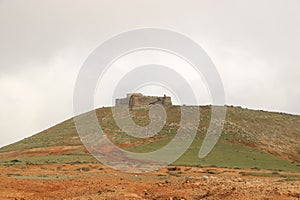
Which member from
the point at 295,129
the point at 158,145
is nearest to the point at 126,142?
the point at 158,145

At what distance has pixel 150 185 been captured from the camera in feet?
71.3

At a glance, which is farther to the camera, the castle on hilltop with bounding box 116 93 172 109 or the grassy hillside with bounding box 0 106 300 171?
the castle on hilltop with bounding box 116 93 172 109

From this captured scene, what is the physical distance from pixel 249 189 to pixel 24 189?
37.7ft

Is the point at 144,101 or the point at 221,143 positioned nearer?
the point at 221,143

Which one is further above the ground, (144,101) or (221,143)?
(144,101)

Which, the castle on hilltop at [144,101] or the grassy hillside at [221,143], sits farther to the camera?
the castle on hilltop at [144,101]

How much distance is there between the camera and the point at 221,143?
55156 millimetres

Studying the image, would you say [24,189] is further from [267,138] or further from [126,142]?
[267,138]

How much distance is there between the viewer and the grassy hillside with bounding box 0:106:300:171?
45594mm

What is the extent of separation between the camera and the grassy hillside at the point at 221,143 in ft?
150

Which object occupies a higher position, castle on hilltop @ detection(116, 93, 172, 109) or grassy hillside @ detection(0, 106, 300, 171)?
castle on hilltop @ detection(116, 93, 172, 109)

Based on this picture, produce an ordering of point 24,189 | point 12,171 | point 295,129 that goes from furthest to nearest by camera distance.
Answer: point 295,129 → point 12,171 → point 24,189

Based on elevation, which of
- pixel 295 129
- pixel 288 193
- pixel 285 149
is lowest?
pixel 288 193

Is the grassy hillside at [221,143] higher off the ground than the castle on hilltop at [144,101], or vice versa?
the castle on hilltop at [144,101]
